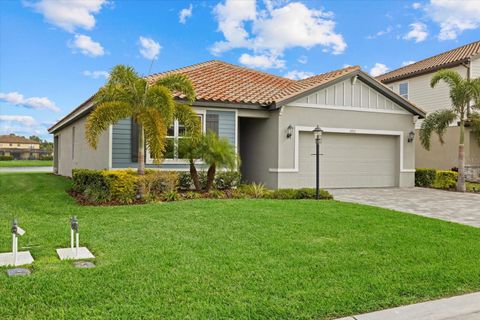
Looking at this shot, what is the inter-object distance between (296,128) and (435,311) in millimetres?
10821

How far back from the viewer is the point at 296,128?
14.2m

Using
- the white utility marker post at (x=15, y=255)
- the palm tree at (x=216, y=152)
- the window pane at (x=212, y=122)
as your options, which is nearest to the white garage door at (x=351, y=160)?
the window pane at (x=212, y=122)

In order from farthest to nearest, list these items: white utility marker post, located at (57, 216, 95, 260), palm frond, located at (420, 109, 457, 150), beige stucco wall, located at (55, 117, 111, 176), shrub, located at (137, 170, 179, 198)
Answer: palm frond, located at (420, 109, 457, 150), beige stucco wall, located at (55, 117, 111, 176), shrub, located at (137, 170, 179, 198), white utility marker post, located at (57, 216, 95, 260)

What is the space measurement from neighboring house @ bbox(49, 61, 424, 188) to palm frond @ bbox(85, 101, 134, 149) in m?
2.28

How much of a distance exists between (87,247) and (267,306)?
3178mm

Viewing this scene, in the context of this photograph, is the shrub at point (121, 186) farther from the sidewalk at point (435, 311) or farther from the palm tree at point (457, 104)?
the palm tree at point (457, 104)

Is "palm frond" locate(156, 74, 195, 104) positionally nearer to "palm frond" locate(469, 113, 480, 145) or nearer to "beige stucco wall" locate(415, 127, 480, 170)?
"palm frond" locate(469, 113, 480, 145)

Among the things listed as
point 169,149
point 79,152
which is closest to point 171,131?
point 169,149

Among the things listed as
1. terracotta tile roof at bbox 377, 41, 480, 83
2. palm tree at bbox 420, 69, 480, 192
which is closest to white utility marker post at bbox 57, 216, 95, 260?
palm tree at bbox 420, 69, 480, 192

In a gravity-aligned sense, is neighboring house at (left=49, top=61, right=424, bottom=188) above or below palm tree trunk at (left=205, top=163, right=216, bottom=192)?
above

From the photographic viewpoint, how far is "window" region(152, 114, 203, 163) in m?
11.4

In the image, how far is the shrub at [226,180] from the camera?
12555 millimetres

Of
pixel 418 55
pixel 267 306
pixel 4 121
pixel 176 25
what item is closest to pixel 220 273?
pixel 267 306

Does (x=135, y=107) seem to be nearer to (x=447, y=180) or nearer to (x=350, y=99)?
(x=350, y=99)
